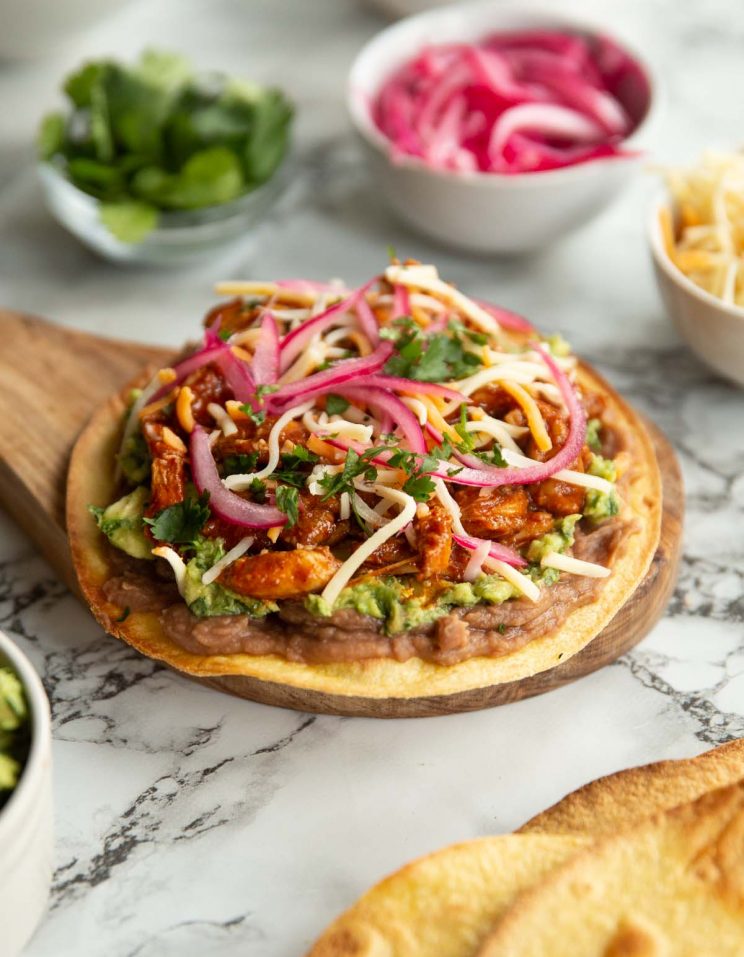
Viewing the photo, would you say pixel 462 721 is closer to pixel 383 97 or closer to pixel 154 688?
pixel 154 688

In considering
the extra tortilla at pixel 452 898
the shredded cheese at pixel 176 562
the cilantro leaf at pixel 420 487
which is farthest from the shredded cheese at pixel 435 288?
the extra tortilla at pixel 452 898

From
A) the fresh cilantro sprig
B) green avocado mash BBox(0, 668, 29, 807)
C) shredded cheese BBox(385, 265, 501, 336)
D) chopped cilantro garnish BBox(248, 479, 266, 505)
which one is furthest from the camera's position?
shredded cheese BBox(385, 265, 501, 336)

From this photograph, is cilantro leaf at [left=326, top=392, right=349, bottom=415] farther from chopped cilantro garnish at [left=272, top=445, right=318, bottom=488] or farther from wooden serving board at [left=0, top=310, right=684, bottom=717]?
wooden serving board at [left=0, top=310, right=684, bottom=717]

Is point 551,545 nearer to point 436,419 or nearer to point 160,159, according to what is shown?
point 436,419

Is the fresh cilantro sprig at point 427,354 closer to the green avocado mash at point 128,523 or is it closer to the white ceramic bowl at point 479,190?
the green avocado mash at point 128,523

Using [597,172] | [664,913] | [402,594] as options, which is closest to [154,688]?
[402,594]

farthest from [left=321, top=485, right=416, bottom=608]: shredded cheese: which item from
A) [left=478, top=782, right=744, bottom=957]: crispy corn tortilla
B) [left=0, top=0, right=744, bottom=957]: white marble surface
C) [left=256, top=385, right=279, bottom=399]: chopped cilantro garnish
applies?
[left=478, top=782, right=744, bottom=957]: crispy corn tortilla

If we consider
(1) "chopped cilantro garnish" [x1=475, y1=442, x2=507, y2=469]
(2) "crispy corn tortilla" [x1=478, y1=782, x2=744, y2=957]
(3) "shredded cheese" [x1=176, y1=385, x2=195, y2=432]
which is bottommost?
(2) "crispy corn tortilla" [x1=478, y1=782, x2=744, y2=957]

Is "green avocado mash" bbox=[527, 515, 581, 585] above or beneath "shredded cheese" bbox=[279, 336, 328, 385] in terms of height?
beneath
